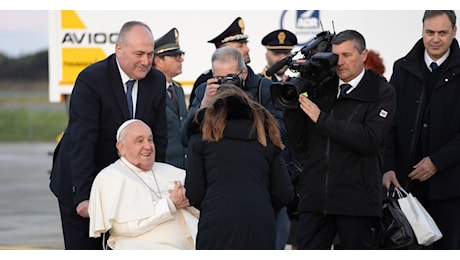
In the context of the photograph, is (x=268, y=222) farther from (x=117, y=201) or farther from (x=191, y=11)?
(x=191, y=11)

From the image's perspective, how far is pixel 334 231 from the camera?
6.55m

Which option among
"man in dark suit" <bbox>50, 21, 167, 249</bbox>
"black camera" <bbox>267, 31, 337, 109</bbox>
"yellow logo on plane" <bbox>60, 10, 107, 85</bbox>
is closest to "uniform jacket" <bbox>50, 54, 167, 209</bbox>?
"man in dark suit" <bbox>50, 21, 167, 249</bbox>

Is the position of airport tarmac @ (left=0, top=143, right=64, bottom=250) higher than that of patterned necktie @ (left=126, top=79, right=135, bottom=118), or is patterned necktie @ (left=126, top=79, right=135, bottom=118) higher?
patterned necktie @ (left=126, top=79, right=135, bottom=118)

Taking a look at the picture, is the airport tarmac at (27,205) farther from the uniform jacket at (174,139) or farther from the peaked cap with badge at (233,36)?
the peaked cap with badge at (233,36)

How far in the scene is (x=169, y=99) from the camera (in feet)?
27.1

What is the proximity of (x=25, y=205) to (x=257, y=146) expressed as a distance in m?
8.05

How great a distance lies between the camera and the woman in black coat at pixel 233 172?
18.7 ft

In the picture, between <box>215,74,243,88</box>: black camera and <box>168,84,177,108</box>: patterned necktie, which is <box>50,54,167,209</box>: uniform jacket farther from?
<box>168,84,177,108</box>: patterned necktie

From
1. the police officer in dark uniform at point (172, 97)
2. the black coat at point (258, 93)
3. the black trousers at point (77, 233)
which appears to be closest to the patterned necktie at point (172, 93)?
the police officer in dark uniform at point (172, 97)

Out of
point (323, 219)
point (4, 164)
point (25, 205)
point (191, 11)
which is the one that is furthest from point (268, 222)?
point (4, 164)

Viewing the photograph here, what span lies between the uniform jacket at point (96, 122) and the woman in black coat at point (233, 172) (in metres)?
0.80

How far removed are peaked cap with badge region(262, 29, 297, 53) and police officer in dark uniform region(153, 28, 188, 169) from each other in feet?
2.42

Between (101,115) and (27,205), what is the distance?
23.3ft

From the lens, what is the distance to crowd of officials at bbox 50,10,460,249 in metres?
5.74
